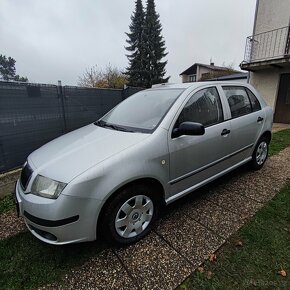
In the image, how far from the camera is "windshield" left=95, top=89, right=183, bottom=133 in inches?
95.1

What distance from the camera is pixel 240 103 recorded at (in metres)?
3.30

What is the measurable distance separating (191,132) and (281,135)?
6.56 m

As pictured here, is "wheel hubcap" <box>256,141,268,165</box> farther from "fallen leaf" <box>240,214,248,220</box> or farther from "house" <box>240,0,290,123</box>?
"house" <box>240,0,290,123</box>

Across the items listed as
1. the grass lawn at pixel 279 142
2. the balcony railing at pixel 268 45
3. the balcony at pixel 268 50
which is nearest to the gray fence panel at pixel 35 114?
the grass lawn at pixel 279 142

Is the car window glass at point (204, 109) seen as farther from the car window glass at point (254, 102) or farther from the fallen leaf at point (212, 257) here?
the fallen leaf at point (212, 257)

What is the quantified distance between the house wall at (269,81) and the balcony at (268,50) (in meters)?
0.42

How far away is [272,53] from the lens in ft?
32.2

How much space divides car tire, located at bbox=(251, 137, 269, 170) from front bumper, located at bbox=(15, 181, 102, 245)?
305cm

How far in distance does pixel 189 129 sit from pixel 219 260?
4.24 feet

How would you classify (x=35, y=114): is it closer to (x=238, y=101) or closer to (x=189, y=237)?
(x=189, y=237)

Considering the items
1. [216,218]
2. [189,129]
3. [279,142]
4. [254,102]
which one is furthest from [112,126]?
[279,142]

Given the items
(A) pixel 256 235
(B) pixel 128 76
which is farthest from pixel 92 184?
(B) pixel 128 76

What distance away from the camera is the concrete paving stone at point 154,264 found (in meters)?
1.80

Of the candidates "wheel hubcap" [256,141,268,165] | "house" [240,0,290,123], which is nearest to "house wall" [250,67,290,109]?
"house" [240,0,290,123]
